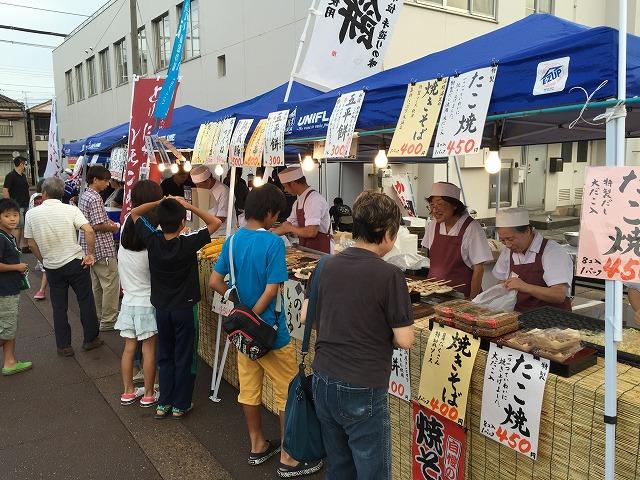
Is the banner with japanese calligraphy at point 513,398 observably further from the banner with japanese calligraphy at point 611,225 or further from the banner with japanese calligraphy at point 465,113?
the banner with japanese calligraphy at point 465,113

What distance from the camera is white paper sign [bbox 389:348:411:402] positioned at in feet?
9.22

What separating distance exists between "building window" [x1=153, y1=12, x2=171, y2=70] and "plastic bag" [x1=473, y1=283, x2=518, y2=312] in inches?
660

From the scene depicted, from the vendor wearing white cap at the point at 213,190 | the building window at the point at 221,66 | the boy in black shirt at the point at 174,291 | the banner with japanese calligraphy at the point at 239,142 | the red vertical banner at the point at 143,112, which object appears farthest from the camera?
the building window at the point at 221,66

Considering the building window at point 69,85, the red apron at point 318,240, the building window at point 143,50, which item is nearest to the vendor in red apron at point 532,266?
the red apron at point 318,240

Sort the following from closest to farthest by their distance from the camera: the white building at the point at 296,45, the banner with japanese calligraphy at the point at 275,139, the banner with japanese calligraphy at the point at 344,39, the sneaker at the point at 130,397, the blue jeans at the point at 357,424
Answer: the blue jeans at the point at 357,424 < the banner with japanese calligraphy at the point at 275,139 < the sneaker at the point at 130,397 < the banner with japanese calligraphy at the point at 344,39 < the white building at the point at 296,45

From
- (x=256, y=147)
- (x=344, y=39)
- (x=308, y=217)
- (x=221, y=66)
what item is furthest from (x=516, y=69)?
(x=221, y=66)

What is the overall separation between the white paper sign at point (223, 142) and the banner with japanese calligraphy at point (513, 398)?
11.0ft

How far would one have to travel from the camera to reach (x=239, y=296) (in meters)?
3.16

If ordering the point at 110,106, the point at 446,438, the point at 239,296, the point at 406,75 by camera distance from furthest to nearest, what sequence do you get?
the point at 110,106, the point at 406,75, the point at 239,296, the point at 446,438

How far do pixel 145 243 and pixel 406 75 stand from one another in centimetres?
234

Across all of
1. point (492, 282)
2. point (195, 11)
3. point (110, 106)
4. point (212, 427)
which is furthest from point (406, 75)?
point (110, 106)

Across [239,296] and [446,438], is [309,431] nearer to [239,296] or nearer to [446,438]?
[446,438]

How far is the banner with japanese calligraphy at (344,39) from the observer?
17.7ft

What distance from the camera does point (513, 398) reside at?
227cm
